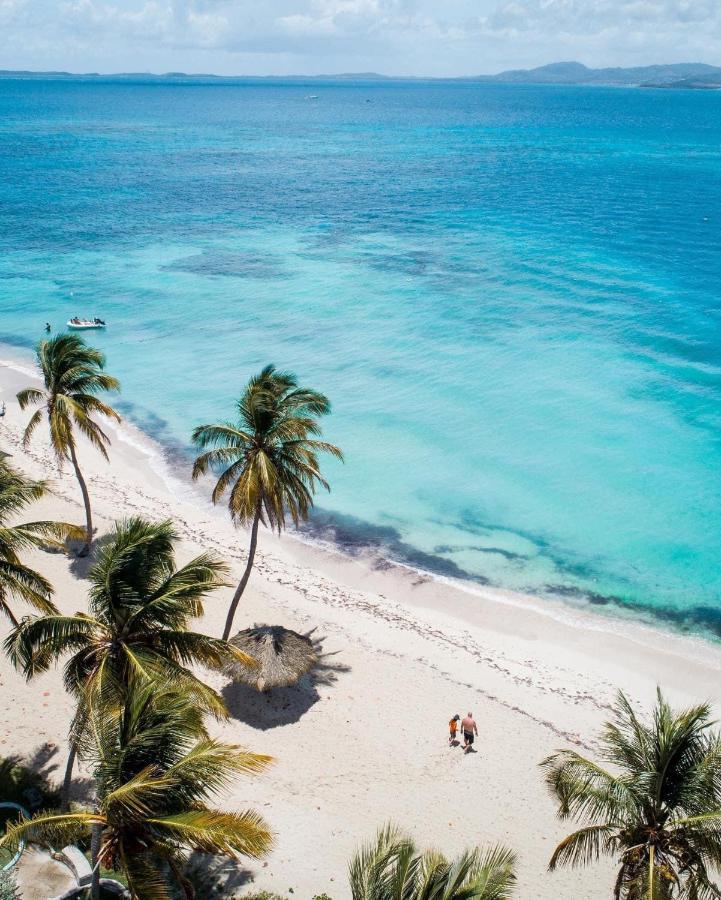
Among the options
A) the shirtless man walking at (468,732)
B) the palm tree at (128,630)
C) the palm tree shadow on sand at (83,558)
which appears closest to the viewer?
the palm tree at (128,630)

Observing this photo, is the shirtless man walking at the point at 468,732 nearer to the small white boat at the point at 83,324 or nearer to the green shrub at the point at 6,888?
the green shrub at the point at 6,888

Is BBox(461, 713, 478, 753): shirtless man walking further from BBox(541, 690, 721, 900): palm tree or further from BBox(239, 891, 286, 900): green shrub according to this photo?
A: BBox(541, 690, 721, 900): palm tree

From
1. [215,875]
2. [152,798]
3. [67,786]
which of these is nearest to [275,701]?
[215,875]

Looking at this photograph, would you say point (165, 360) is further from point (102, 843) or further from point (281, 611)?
point (102, 843)

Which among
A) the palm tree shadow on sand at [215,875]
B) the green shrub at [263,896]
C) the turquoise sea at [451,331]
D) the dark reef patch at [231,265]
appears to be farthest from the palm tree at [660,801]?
the dark reef patch at [231,265]

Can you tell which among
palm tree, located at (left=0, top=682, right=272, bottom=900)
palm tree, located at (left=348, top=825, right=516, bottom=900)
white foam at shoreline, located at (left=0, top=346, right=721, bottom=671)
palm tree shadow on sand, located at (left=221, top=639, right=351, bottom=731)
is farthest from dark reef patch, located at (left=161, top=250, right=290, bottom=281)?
palm tree, located at (left=348, top=825, right=516, bottom=900)

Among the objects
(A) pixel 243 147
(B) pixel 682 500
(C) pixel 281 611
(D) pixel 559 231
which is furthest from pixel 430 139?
(C) pixel 281 611
